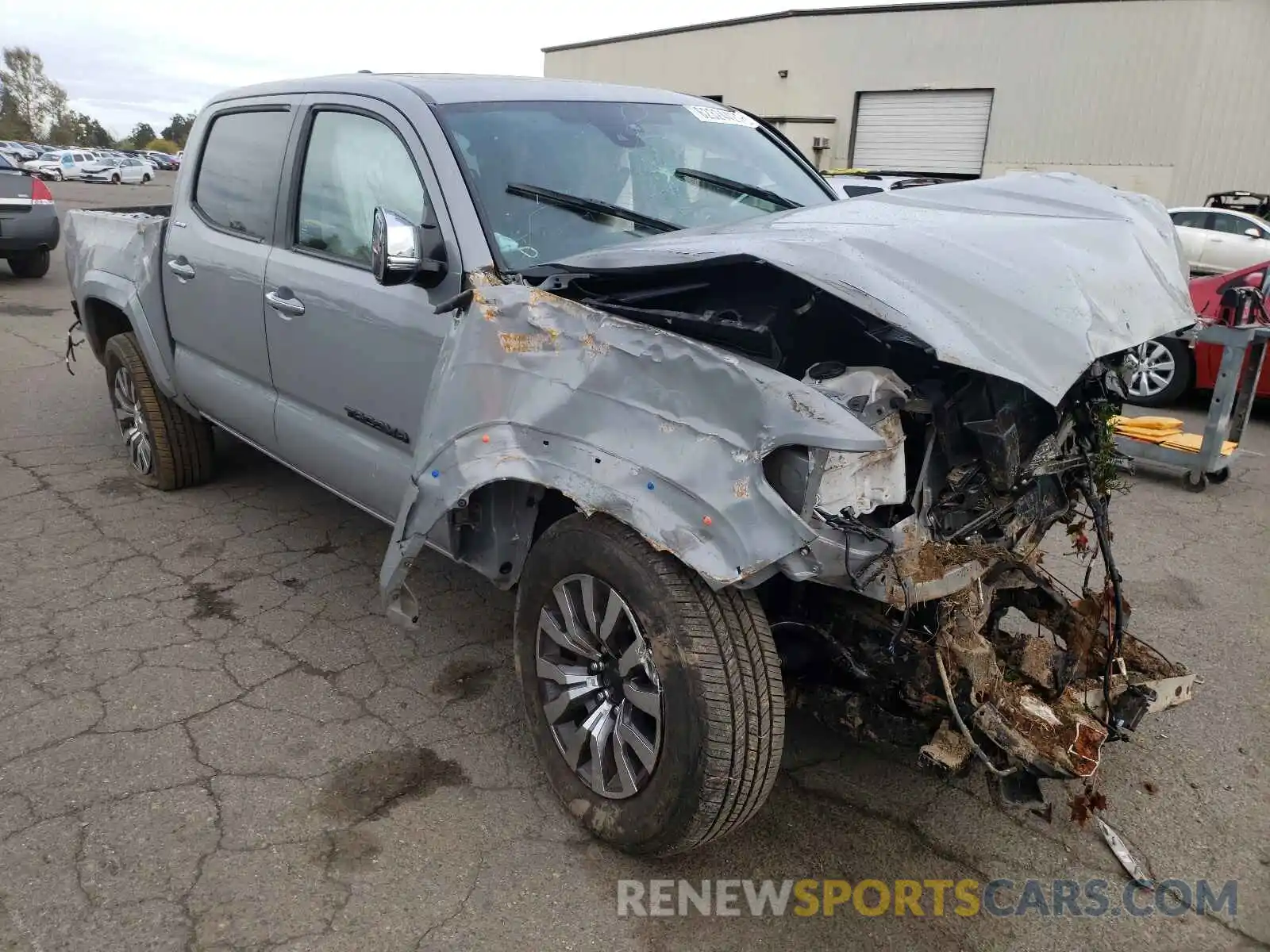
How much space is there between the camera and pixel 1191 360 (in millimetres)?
7699

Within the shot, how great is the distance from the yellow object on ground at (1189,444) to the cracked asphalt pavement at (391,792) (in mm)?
1580

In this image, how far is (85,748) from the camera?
295cm

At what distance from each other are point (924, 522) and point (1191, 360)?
6749mm

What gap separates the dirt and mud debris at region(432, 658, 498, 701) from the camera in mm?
3361

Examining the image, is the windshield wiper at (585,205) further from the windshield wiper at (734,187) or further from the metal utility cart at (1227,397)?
the metal utility cart at (1227,397)

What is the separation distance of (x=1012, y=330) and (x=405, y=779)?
2.13 meters

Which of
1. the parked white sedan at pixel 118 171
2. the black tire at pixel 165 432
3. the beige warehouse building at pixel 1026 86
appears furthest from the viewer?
the parked white sedan at pixel 118 171

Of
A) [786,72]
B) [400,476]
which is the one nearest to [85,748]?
[400,476]

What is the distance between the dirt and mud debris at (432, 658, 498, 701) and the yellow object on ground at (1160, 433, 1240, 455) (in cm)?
464

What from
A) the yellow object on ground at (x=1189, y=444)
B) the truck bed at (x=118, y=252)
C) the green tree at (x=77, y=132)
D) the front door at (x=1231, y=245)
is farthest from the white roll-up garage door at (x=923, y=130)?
the green tree at (x=77, y=132)

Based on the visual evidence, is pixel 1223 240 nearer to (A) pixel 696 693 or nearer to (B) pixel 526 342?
(B) pixel 526 342

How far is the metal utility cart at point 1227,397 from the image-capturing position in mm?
5508

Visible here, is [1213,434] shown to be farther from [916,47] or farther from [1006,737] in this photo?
[916,47]

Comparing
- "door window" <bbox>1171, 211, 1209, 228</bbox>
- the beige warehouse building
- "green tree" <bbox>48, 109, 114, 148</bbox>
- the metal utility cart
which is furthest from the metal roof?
"green tree" <bbox>48, 109, 114, 148</bbox>
